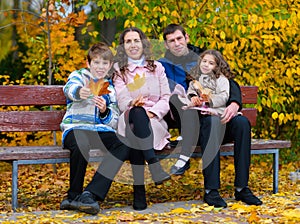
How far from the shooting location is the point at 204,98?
177 inches

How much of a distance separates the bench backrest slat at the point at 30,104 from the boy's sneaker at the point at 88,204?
37.8 inches

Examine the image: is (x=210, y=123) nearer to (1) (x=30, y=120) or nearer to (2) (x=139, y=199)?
(2) (x=139, y=199)

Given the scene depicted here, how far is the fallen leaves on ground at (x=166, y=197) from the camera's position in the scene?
12.7ft

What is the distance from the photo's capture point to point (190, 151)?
14.6 feet

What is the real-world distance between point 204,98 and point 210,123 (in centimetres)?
32

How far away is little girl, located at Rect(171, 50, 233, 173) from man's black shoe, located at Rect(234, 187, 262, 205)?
1.39ft

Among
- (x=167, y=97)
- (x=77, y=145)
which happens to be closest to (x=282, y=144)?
(x=167, y=97)

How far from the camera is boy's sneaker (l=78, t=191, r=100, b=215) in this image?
382 centimetres

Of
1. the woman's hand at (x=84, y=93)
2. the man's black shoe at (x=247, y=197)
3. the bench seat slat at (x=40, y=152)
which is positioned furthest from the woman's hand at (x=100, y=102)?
the man's black shoe at (x=247, y=197)

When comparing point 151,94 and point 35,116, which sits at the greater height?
point 151,94

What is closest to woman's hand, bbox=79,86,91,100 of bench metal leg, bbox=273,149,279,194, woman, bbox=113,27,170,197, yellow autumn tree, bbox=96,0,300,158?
woman, bbox=113,27,170,197

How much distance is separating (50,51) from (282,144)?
9.00ft

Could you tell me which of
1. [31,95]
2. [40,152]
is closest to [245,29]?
[31,95]

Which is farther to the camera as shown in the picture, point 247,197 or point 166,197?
point 166,197
